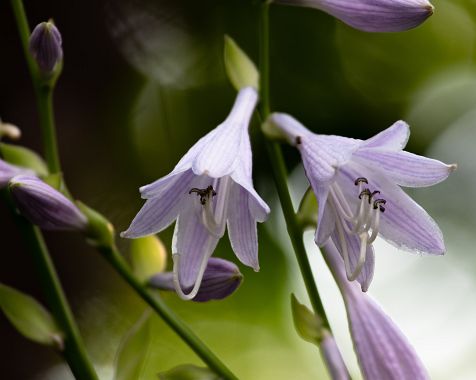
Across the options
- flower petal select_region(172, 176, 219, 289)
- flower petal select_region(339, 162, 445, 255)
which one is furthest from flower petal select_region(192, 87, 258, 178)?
flower petal select_region(339, 162, 445, 255)

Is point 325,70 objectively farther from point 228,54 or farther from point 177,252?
point 177,252

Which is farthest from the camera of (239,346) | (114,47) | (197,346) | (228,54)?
(114,47)

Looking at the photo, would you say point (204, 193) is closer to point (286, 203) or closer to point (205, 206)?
point (205, 206)

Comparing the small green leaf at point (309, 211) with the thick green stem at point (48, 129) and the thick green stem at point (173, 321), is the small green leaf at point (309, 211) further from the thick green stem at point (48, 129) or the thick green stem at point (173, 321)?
the thick green stem at point (48, 129)

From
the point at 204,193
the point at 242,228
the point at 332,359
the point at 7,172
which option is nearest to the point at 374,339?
the point at 332,359

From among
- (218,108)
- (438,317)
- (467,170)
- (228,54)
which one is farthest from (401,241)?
(467,170)

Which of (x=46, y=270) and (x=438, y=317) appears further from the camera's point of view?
(x=438, y=317)
